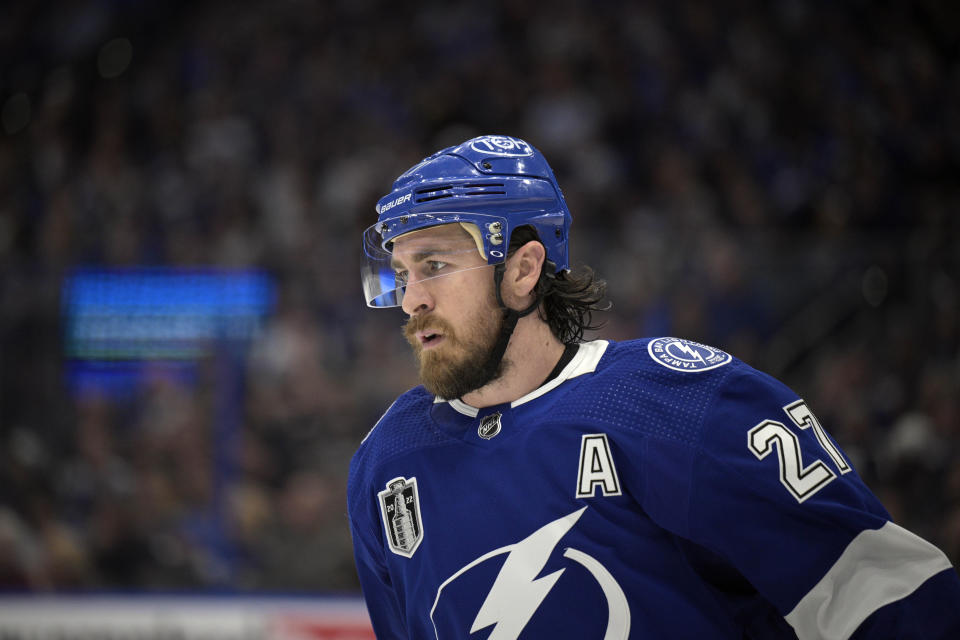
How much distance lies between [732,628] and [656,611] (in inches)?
6.2

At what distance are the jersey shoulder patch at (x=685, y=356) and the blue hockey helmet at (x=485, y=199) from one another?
29 centimetres

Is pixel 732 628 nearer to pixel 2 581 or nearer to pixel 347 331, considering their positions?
pixel 347 331

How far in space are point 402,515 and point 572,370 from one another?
17.3 inches

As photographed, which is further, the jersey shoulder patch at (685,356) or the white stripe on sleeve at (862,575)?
the jersey shoulder patch at (685,356)

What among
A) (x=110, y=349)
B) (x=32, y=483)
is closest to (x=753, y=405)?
(x=110, y=349)

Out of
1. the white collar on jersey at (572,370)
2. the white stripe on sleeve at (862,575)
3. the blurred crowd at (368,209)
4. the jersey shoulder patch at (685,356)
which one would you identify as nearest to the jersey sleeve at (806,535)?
the white stripe on sleeve at (862,575)

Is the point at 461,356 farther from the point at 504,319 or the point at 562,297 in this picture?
the point at 562,297

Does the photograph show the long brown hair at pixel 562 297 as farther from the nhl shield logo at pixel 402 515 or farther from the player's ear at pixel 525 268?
the nhl shield logo at pixel 402 515

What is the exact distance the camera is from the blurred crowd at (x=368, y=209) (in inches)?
171

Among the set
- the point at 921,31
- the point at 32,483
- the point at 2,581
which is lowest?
the point at 2,581

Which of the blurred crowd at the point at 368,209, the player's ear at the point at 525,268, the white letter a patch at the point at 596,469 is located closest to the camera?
the white letter a patch at the point at 596,469

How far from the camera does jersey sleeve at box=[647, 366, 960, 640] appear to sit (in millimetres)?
1456

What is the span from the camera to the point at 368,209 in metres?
6.04

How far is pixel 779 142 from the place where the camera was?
6.39 meters
